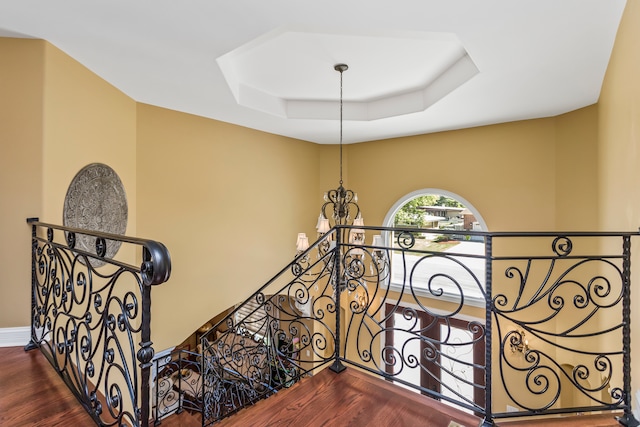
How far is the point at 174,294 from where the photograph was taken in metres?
3.97

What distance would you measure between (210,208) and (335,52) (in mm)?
2632

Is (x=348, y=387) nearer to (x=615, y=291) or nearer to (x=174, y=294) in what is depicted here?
(x=615, y=291)

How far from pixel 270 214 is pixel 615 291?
4235mm

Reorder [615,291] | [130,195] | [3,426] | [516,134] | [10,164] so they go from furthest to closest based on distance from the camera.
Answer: [516,134] → [130,195] → [615,291] → [10,164] → [3,426]

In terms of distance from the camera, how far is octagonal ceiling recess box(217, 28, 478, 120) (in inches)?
109

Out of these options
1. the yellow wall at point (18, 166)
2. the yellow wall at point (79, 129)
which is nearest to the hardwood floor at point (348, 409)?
the yellow wall at point (18, 166)

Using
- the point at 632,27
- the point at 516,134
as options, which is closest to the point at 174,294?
the point at 632,27

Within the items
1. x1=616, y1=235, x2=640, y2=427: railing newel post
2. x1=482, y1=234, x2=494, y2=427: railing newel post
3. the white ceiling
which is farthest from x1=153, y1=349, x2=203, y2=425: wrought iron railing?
x1=616, y1=235, x2=640, y2=427: railing newel post

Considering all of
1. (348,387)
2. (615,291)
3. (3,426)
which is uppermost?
(615,291)

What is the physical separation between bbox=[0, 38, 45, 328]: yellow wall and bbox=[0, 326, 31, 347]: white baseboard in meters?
0.08

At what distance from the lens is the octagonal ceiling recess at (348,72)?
2.77m

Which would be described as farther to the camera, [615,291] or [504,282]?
[504,282]

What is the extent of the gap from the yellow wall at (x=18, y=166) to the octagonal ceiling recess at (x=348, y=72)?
55.8 inches

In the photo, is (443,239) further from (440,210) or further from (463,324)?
(463,324)
